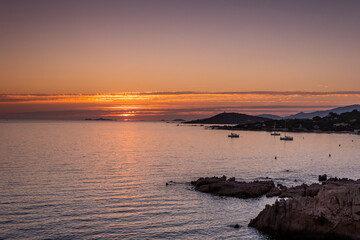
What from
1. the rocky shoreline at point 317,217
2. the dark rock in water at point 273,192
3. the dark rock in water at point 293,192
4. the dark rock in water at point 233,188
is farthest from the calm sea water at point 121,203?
the dark rock in water at point 293,192

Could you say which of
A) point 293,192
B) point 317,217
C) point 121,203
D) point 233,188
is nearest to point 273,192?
point 293,192

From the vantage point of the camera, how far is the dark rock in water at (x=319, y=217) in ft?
91.3

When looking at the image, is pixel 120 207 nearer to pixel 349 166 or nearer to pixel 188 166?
pixel 188 166

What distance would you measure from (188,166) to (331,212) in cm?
4370

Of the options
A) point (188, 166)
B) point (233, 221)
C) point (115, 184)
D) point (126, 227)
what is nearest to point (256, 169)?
point (188, 166)

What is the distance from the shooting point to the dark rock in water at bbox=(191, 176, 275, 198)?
4297 centimetres

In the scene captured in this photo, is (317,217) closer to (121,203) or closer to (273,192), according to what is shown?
(273,192)

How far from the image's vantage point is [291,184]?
173 ft

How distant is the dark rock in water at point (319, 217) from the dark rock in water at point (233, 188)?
12.5 m

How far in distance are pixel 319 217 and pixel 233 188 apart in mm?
16663

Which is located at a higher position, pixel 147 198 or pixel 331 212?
pixel 331 212

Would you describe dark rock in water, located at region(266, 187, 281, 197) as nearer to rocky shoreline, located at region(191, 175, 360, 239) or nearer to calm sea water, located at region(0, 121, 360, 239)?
calm sea water, located at region(0, 121, 360, 239)

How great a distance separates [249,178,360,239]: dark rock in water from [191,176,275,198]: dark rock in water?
12.5 metres

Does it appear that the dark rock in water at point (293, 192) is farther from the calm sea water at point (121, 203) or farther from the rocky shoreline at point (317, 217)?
the rocky shoreline at point (317, 217)
